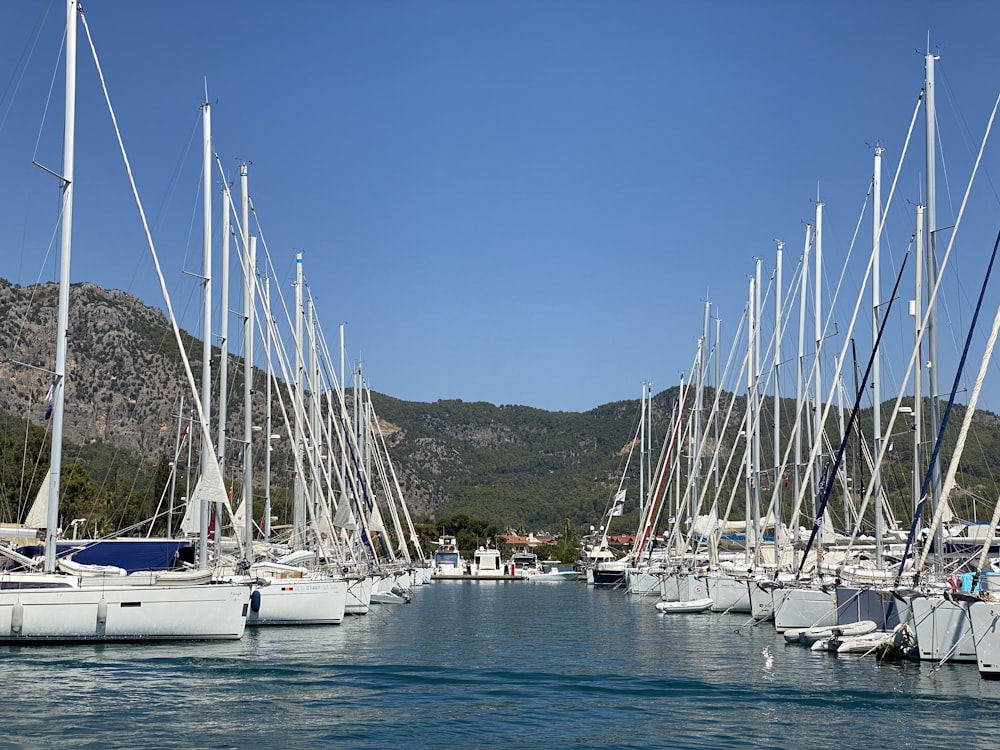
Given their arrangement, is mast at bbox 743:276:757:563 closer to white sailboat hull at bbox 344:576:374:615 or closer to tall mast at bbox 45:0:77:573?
white sailboat hull at bbox 344:576:374:615

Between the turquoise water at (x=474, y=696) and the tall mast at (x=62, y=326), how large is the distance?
3.32 meters

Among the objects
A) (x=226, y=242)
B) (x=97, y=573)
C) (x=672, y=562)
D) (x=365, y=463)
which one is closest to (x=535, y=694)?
(x=97, y=573)

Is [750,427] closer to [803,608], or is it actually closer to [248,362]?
[803,608]

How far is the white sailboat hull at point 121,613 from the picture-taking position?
2736cm

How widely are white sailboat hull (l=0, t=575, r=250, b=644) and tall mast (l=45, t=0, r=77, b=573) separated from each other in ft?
3.86

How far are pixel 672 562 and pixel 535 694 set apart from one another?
39.9 m

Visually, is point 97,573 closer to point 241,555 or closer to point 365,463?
point 241,555

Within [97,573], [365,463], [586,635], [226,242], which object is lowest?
[586,635]

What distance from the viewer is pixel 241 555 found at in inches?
1417

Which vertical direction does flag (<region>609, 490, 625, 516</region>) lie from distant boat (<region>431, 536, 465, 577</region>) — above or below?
above

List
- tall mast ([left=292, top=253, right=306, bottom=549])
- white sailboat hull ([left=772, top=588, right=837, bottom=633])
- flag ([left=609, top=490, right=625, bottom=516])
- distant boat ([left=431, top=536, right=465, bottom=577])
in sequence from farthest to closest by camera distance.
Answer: distant boat ([left=431, top=536, right=465, bottom=577])
flag ([left=609, top=490, right=625, bottom=516])
tall mast ([left=292, top=253, right=306, bottom=549])
white sailboat hull ([left=772, top=588, right=837, bottom=633])

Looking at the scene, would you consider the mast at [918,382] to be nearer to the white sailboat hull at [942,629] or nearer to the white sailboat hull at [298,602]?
the white sailboat hull at [942,629]

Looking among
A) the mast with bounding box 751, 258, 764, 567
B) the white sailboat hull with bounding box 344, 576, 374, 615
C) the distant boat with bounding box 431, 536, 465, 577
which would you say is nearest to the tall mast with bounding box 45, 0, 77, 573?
the white sailboat hull with bounding box 344, 576, 374, 615

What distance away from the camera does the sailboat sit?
2738 cm
